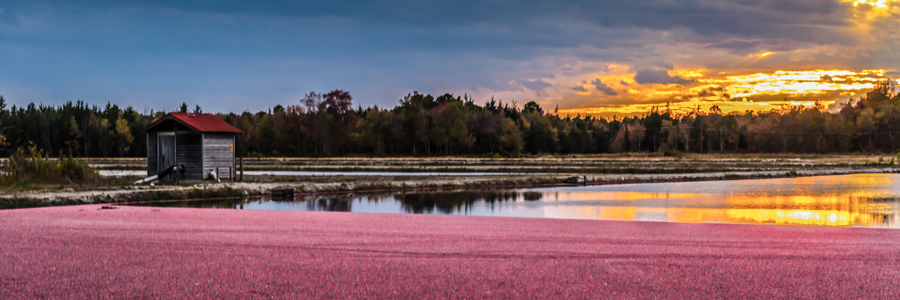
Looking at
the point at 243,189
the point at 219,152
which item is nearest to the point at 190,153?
the point at 219,152

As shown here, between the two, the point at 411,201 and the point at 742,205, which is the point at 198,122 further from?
the point at 742,205

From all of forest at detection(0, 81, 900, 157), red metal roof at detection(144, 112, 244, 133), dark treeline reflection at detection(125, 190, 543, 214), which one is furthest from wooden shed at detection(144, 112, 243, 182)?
forest at detection(0, 81, 900, 157)

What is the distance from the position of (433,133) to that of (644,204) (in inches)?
3533

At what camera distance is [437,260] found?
8.51m

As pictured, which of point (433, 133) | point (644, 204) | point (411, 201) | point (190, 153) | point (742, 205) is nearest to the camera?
point (742, 205)

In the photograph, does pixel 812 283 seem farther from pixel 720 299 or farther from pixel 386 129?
pixel 386 129

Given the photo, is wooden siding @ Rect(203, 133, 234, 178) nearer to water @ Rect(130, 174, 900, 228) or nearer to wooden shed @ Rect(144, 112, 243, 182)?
wooden shed @ Rect(144, 112, 243, 182)

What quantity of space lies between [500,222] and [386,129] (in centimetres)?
9694

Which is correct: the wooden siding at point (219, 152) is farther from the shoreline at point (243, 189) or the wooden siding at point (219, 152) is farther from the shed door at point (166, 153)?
the shoreline at point (243, 189)

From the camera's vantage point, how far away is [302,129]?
364 ft

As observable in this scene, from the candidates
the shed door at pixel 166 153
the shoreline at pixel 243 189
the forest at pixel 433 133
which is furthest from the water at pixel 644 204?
the forest at pixel 433 133

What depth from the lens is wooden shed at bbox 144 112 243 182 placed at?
93.0ft

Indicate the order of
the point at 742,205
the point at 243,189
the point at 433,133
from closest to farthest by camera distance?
the point at 742,205 → the point at 243,189 → the point at 433,133

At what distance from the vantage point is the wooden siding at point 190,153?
28.4 meters
